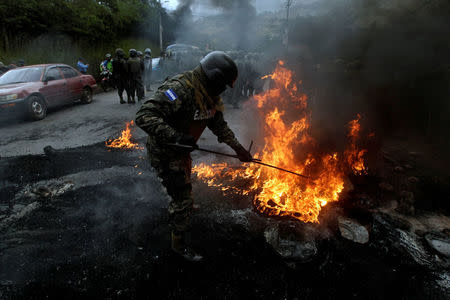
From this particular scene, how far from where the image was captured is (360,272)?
8.72 feet

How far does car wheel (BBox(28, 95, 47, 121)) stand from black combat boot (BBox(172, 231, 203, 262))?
8076 millimetres

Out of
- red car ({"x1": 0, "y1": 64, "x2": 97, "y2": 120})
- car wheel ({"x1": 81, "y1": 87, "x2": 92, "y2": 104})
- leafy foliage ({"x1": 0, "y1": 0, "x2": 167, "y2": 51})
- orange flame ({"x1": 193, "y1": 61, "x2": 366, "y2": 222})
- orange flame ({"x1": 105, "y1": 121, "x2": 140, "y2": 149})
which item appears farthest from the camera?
leafy foliage ({"x1": 0, "y1": 0, "x2": 167, "y2": 51})

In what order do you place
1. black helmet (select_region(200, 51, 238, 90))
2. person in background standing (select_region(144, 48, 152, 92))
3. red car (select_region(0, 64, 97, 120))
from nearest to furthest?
black helmet (select_region(200, 51, 238, 90)), red car (select_region(0, 64, 97, 120)), person in background standing (select_region(144, 48, 152, 92))

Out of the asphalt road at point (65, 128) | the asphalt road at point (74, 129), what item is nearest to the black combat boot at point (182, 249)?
the asphalt road at point (74, 129)

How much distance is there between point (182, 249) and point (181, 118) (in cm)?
151

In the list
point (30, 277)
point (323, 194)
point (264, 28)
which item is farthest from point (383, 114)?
point (264, 28)

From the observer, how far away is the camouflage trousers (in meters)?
2.46

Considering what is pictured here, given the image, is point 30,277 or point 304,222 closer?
point 30,277

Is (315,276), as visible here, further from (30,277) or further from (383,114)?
(383,114)

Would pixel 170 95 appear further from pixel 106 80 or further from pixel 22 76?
pixel 106 80

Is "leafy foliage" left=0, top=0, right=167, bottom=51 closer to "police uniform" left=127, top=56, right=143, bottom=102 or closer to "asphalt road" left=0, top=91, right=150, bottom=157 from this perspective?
"asphalt road" left=0, top=91, right=150, bottom=157

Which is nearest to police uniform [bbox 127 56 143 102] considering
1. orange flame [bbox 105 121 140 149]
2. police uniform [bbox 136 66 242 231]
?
orange flame [bbox 105 121 140 149]

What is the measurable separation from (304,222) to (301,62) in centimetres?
448

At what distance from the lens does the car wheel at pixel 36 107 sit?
7762mm
